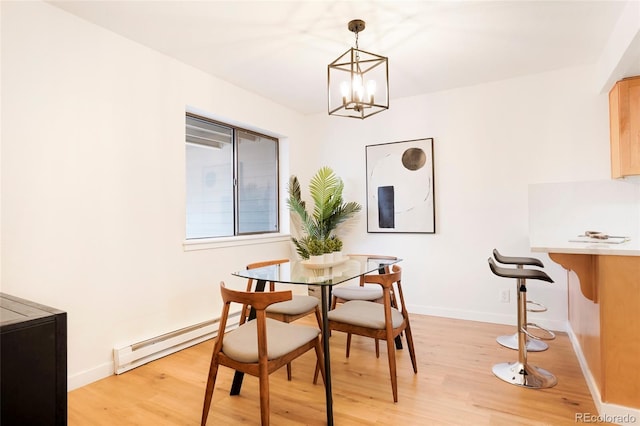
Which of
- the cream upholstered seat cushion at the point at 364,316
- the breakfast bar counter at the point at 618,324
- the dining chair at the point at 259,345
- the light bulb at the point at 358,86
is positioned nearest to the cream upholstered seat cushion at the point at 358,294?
the cream upholstered seat cushion at the point at 364,316

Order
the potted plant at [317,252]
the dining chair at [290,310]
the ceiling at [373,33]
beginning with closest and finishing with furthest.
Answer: the ceiling at [373,33], the dining chair at [290,310], the potted plant at [317,252]

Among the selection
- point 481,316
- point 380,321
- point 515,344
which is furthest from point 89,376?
point 481,316

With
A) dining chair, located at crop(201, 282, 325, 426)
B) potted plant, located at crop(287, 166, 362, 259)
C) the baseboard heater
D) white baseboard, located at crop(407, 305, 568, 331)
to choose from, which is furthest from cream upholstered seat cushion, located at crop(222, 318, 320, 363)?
white baseboard, located at crop(407, 305, 568, 331)

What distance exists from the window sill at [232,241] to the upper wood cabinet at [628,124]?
338 centimetres

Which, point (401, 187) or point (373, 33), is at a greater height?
point (373, 33)

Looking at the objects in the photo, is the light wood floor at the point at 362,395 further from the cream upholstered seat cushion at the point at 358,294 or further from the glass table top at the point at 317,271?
the glass table top at the point at 317,271

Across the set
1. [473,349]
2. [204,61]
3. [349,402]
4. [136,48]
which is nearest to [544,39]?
[473,349]

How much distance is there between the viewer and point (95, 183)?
2424 mm

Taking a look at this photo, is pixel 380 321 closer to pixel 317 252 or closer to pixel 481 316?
pixel 317 252

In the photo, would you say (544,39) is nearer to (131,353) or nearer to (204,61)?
(204,61)

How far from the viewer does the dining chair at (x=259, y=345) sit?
1655 millimetres

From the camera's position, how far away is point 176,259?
2992 millimetres

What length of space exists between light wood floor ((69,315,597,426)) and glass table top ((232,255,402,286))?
2.43 ft

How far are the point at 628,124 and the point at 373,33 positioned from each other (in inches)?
84.8
